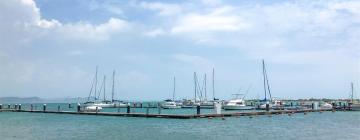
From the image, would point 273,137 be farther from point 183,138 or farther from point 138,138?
point 138,138

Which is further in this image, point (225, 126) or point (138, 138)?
point (225, 126)

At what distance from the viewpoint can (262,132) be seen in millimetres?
42344

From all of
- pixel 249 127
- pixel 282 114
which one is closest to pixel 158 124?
pixel 249 127

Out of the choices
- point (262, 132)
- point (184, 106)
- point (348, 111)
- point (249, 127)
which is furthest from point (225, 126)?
point (184, 106)

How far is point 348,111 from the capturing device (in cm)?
8506

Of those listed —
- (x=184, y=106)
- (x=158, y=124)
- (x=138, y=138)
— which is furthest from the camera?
(x=184, y=106)

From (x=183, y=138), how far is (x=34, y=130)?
16.3 m

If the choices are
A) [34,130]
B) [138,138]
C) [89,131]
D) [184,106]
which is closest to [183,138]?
[138,138]

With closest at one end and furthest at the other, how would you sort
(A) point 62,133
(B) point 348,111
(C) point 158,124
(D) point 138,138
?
(D) point 138,138, (A) point 62,133, (C) point 158,124, (B) point 348,111

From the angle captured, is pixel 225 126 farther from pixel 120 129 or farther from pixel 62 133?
pixel 62 133

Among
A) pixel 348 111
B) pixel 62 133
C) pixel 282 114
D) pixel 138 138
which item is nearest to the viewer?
pixel 138 138

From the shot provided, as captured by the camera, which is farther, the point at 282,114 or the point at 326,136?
the point at 282,114

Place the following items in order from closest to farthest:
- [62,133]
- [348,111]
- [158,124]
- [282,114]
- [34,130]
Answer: [62,133]
[34,130]
[158,124]
[282,114]
[348,111]

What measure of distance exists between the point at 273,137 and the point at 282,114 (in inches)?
1270
